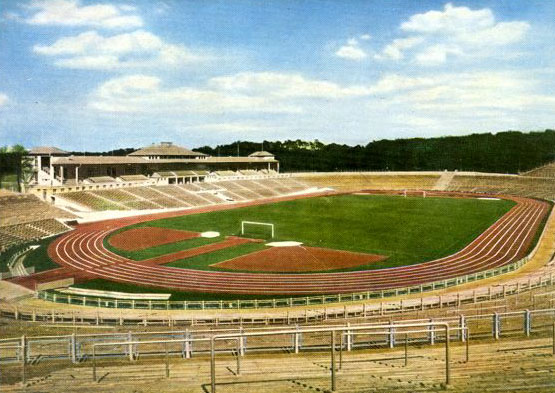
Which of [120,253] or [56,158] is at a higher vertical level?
[56,158]

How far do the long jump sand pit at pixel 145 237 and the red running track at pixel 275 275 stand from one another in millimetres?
1858

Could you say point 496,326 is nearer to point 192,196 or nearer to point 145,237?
point 145,237

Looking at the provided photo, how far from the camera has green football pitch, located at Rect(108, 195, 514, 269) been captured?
38.9 m

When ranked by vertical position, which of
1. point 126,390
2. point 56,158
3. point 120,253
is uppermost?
point 56,158

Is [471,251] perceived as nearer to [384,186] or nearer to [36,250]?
[36,250]

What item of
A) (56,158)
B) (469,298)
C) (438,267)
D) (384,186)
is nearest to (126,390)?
(469,298)

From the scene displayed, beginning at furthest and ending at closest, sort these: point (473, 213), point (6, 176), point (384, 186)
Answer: point (384, 186)
point (6, 176)
point (473, 213)

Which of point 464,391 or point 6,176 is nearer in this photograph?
point 464,391

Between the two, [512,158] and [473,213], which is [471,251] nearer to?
[473,213]

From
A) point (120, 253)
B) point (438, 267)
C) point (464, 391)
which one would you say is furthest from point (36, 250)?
point (464, 391)

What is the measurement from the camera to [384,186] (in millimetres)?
→ 102312

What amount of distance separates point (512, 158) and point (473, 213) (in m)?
60.4

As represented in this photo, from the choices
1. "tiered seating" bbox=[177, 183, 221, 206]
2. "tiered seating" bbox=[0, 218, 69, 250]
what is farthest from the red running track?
"tiered seating" bbox=[177, 183, 221, 206]

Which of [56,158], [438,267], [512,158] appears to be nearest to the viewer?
[438,267]
